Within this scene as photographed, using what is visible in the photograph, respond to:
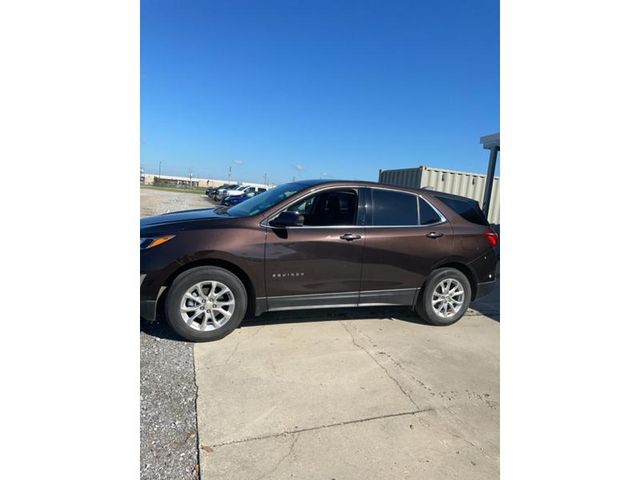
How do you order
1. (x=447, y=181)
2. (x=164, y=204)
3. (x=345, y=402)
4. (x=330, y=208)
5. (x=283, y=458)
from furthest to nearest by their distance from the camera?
(x=164, y=204) → (x=447, y=181) → (x=330, y=208) → (x=345, y=402) → (x=283, y=458)

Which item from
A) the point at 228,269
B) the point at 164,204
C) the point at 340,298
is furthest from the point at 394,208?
the point at 164,204

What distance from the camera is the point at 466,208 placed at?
4824 millimetres

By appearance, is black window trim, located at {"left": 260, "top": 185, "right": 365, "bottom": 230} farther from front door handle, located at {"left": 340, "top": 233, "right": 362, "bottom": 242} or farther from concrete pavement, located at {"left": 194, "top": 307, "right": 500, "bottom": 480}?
concrete pavement, located at {"left": 194, "top": 307, "right": 500, "bottom": 480}

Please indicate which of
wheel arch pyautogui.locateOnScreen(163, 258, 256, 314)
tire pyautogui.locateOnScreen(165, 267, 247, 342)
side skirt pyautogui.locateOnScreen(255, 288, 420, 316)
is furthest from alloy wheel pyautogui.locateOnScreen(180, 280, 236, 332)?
side skirt pyautogui.locateOnScreen(255, 288, 420, 316)

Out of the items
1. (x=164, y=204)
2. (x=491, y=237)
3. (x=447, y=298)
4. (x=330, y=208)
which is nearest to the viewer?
(x=330, y=208)

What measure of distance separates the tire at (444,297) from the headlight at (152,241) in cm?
296

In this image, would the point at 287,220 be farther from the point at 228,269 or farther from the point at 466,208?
the point at 466,208

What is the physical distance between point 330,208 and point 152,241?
1.87m

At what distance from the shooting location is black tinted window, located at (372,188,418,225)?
14.1 feet

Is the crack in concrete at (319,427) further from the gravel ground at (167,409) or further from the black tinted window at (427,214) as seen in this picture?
the black tinted window at (427,214)

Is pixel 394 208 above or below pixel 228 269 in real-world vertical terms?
above

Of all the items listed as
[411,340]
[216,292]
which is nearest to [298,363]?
[216,292]

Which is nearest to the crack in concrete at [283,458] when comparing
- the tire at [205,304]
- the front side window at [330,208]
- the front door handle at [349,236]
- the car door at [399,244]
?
the tire at [205,304]

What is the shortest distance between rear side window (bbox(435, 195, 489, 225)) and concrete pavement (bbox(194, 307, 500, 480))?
1.46 m
